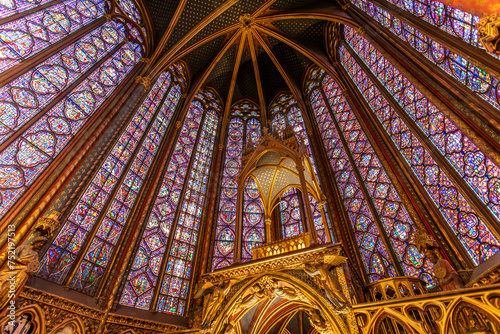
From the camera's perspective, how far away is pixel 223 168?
11656 mm

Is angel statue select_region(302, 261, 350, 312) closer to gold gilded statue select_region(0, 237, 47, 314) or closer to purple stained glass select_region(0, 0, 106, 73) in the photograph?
gold gilded statue select_region(0, 237, 47, 314)

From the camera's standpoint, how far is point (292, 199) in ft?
33.1

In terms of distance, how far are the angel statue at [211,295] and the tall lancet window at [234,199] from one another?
258cm

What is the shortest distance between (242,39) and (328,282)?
11.4 m

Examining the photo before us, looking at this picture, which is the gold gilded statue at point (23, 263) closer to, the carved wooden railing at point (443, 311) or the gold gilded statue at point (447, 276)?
the carved wooden railing at point (443, 311)

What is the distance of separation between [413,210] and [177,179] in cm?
775

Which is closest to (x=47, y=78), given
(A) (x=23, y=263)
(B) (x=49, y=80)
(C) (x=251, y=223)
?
(B) (x=49, y=80)

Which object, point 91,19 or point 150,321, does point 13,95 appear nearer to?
point 91,19

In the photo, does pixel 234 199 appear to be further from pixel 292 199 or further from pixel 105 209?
pixel 105 209

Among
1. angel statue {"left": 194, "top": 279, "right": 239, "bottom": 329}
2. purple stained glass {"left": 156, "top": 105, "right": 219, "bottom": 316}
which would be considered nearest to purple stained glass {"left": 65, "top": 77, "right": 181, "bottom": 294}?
purple stained glass {"left": 156, "top": 105, "right": 219, "bottom": 316}

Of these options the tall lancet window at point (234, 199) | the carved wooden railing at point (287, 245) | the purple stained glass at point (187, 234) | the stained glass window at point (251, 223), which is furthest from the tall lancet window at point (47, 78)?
the stained glass window at point (251, 223)

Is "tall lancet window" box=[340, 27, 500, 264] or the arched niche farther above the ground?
"tall lancet window" box=[340, 27, 500, 264]

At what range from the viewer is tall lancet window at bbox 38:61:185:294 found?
20.7 ft

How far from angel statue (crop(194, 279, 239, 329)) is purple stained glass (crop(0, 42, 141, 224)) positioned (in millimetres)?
4338
